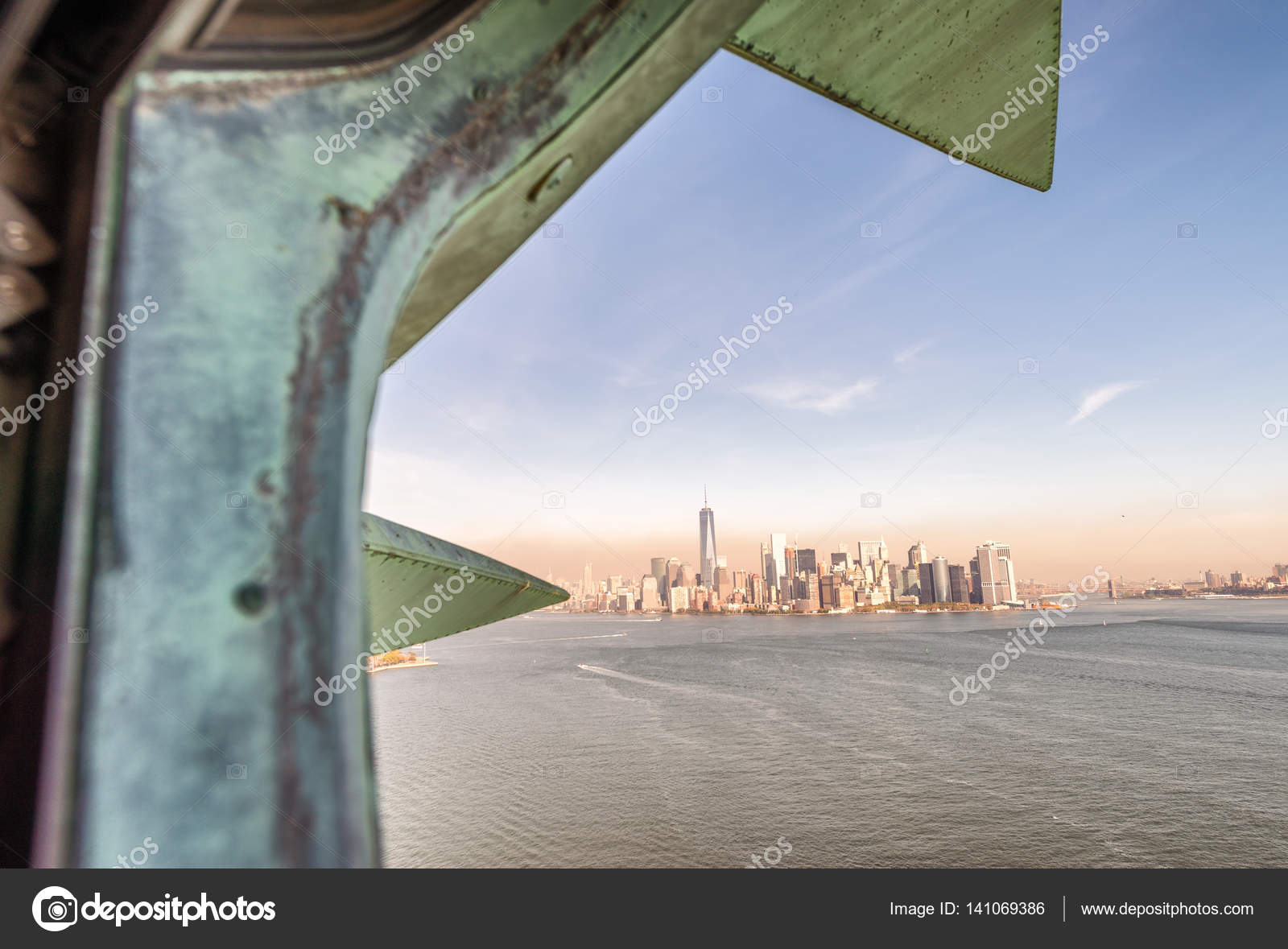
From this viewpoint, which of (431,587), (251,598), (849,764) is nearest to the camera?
(251,598)
